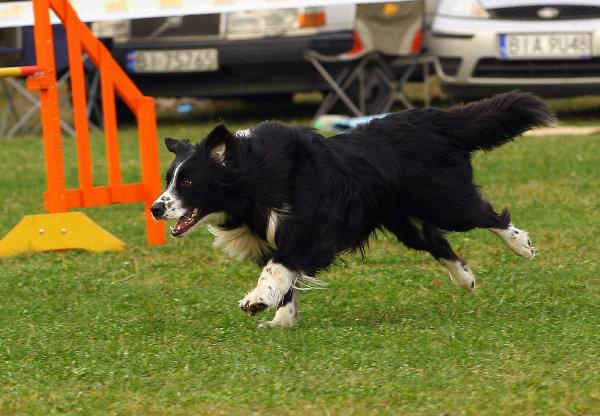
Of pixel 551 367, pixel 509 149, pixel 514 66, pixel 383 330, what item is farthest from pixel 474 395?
pixel 514 66

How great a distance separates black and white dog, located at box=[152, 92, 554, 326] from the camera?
543 cm

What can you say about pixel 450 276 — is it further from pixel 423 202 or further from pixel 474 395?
pixel 474 395

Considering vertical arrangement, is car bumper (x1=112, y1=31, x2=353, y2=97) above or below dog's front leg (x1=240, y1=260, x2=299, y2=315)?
below

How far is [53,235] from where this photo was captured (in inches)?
298

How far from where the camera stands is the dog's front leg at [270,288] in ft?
17.8

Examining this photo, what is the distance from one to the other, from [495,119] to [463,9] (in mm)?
6006

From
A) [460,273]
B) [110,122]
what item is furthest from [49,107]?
[460,273]

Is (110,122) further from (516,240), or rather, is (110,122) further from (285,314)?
(516,240)

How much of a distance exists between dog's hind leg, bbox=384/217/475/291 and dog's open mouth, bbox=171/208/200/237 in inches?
44.6

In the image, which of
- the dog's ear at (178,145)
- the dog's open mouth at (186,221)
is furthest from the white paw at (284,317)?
the dog's ear at (178,145)

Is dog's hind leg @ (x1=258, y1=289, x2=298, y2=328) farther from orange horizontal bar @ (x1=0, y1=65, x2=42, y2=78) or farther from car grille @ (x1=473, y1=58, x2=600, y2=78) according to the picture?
car grille @ (x1=473, y1=58, x2=600, y2=78)

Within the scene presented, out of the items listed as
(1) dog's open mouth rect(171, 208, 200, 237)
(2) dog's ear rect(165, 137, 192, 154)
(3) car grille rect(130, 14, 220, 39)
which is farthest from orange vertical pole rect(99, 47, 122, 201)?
(3) car grille rect(130, 14, 220, 39)

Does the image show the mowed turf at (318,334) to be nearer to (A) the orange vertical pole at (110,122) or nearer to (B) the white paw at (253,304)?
(B) the white paw at (253,304)

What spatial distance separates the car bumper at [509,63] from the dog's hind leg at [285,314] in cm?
641
